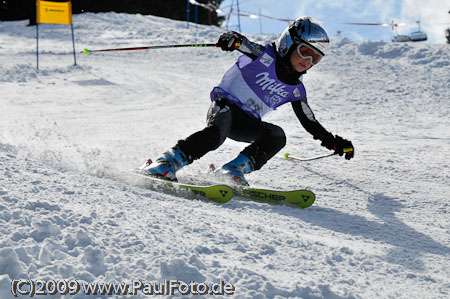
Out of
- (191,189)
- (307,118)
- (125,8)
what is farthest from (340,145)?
(125,8)

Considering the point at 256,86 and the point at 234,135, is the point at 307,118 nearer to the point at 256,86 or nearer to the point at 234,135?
the point at 256,86

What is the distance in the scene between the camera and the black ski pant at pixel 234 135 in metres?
3.45

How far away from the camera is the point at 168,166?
3.38 m

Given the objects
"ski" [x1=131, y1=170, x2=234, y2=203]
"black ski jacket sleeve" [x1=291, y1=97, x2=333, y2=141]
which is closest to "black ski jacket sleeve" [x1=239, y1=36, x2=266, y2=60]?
"black ski jacket sleeve" [x1=291, y1=97, x2=333, y2=141]

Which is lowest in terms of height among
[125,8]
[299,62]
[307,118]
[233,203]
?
[233,203]

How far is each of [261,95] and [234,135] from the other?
15.3 inches

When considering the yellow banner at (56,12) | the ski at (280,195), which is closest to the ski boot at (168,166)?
the ski at (280,195)

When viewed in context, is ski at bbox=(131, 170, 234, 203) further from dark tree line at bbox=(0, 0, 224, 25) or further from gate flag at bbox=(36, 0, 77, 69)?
dark tree line at bbox=(0, 0, 224, 25)

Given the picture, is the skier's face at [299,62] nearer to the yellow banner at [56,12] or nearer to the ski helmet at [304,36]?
the ski helmet at [304,36]

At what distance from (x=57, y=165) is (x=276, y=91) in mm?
1763

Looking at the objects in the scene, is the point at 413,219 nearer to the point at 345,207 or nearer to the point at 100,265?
the point at 345,207

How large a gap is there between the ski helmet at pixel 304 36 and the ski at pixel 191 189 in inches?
53.0

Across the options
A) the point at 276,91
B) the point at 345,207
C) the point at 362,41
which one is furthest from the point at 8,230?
the point at 362,41

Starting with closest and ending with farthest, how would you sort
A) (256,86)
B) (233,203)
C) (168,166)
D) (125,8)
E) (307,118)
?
1. (233,203)
2. (168,166)
3. (256,86)
4. (307,118)
5. (125,8)
